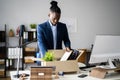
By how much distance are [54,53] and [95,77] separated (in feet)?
1.71

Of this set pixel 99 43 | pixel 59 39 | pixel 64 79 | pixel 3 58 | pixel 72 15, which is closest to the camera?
pixel 64 79

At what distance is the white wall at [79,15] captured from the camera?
5.68 meters

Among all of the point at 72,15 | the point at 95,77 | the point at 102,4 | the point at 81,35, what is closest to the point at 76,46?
the point at 81,35

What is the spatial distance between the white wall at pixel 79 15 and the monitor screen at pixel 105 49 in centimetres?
358

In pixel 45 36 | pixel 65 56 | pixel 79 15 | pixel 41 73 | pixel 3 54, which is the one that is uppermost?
pixel 79 15

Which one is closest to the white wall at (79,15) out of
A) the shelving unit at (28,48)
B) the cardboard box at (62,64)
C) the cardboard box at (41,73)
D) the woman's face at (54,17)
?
the shelving unit at (28,48)

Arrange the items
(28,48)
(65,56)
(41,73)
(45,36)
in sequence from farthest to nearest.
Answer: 1. (28,48)
2. (45,36)
3. (65,56)
4. (41,73)

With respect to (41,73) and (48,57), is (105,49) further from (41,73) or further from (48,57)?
(41,73)

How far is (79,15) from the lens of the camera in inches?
238

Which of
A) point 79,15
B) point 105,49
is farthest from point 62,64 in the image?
point 79,15

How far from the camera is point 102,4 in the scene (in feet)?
20.2

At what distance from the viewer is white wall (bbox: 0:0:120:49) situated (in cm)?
568

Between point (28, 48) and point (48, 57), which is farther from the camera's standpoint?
point (28, 48)

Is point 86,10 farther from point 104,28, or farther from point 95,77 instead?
point 95,77
